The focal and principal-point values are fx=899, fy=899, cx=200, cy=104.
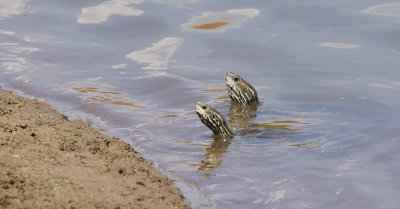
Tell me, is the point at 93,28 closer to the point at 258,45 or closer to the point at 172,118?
the point at 258,45

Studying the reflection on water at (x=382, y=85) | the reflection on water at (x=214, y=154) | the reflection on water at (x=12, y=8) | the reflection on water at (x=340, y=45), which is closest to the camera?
the reflection on water at (x=214, y=154)

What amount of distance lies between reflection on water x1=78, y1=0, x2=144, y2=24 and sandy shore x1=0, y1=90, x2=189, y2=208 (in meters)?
6.15

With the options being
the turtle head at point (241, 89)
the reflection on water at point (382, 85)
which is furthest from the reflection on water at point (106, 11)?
the reflection on water at point (382, 85)

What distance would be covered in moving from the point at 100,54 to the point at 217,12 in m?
2.40

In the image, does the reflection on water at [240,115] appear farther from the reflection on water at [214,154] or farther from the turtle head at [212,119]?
the reflection on water at [214,154]

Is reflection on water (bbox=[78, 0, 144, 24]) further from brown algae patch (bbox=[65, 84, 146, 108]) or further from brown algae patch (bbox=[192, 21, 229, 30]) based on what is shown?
brown algae patch (bbox=[65, 84, 146, 108])

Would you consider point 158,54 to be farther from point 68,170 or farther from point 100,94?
point 68,170

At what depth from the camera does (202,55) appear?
12414 mm

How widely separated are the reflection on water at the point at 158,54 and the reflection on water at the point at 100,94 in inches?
43.6

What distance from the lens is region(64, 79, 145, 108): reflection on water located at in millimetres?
10453

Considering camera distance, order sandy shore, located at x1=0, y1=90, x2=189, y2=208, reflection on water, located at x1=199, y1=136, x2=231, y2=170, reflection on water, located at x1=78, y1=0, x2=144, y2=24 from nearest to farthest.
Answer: sandy shore, located at x1=0, y1=90, x2=189, y2=208 < reflection on water, located at x1=199, y1=136, x2=231, y2=170 < reflection on water, located at x1=78, y1=0, x2=144, y2=24

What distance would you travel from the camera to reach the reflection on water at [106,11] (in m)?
14.3

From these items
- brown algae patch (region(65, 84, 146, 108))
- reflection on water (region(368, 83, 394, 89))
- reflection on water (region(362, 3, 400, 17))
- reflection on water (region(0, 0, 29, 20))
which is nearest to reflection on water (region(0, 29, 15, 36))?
reflection on water (region(0, 0, 29, 20))

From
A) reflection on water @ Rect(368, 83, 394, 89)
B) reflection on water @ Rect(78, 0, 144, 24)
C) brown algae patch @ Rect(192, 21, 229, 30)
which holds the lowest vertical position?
reflection on water @ Rect(368, 83, 394, 89)
